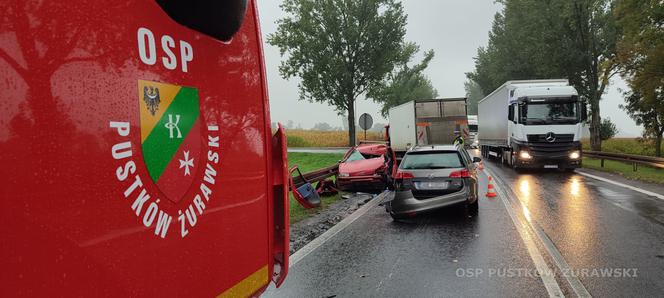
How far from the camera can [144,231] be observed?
5.33ft

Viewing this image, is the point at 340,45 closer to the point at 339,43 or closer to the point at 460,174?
the point at 339,43

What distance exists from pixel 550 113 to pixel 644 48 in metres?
7.06

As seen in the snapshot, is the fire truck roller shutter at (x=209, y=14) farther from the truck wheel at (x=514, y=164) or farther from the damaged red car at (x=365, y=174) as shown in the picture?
the truck wheel at (x=514, y=164)

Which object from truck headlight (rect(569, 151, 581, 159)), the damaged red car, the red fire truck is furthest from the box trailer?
the red fire truck

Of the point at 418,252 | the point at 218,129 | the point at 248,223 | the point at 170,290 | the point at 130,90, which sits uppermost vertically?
the point at 130,90

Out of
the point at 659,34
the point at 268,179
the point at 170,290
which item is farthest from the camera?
the point at 659,34

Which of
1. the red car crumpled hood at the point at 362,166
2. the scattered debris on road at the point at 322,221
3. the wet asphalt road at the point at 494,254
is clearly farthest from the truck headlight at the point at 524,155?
the scattered debris on road at the point at 322,221

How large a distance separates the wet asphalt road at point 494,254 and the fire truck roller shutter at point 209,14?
12.4 ft

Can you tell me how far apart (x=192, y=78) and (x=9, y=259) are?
95cm

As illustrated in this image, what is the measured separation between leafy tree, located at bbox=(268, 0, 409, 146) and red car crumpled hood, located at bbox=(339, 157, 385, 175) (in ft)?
71.2

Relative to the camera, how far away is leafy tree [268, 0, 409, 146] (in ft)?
120

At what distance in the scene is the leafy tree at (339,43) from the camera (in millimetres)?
36469

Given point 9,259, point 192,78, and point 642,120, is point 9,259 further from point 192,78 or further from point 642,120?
point 642,120

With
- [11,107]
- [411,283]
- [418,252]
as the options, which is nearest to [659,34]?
[418,252]
